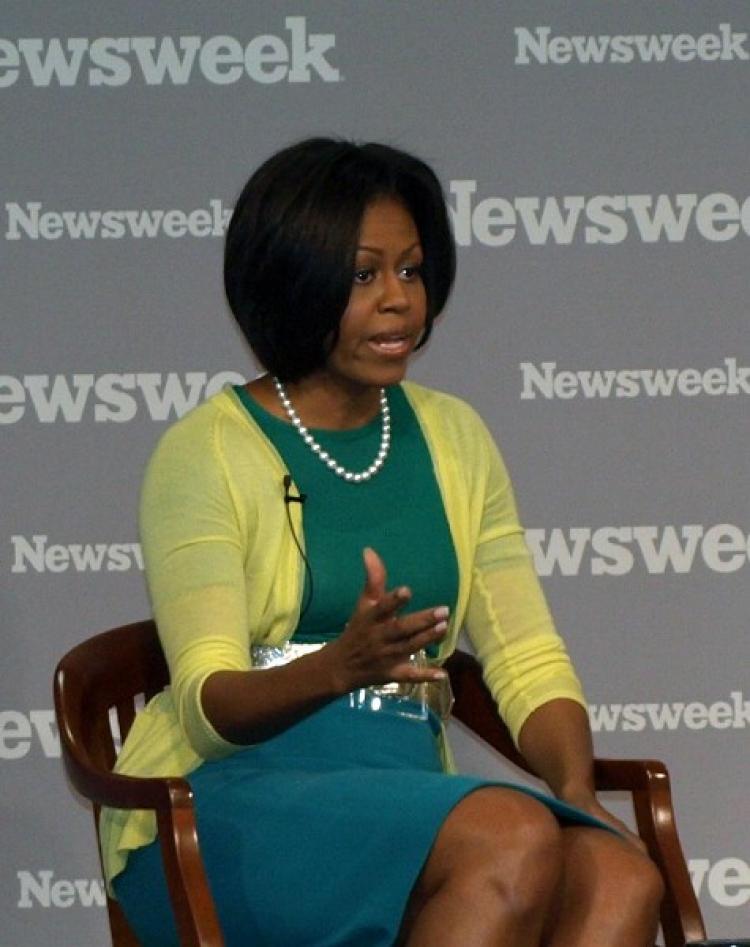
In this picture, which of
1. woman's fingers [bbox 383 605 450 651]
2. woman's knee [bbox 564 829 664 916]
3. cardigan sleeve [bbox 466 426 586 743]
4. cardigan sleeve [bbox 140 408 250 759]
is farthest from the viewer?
cardigan sleeve [bbox 466 426 586 743]

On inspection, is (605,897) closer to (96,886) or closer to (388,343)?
(388,343)

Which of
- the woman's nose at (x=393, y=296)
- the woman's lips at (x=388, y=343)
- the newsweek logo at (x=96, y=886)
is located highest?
the woman's nose at (x=393, y=296)

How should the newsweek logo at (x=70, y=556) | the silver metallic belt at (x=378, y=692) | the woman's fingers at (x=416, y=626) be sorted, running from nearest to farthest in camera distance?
the woman's fingers at (x=416, y=626) < the silver metallic belt at (x=378, y=692) < the newsweek logo at (x=70, y=556)

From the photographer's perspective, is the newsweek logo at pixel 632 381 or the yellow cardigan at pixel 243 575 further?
the newsweek logo at pixel 632 381

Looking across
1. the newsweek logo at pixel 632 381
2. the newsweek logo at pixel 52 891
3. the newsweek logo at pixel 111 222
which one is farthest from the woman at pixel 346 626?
the newsweek logo at pixel 52 891

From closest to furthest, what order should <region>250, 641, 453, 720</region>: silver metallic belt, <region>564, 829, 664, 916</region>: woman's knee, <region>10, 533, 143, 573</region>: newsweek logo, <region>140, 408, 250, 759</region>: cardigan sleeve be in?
<region>564, 829, 664, 916</region>: woman's knee < <region>140, 408, 250, 759</region>: cardigan sleeve < <region>250, 641, 453, 720</region>: silver metallic belt < <region>10, 533, 143, 573</region>: newsweek logo

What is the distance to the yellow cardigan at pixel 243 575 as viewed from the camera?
2232 millimetres

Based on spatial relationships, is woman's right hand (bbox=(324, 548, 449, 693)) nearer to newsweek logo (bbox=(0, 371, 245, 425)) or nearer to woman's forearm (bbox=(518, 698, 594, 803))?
woman's forearm (bbox=(518, 698, 594, 803))

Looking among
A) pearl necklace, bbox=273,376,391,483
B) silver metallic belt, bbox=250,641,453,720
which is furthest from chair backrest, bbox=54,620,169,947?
pearl necklace, bbox=273,376,391,483

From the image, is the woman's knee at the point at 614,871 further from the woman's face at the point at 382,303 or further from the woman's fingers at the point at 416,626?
the woman's face at the point at 382,303

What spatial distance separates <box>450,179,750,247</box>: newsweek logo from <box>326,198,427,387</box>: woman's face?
0.96 meters

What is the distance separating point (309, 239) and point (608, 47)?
125 cm

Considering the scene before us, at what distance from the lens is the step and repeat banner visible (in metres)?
3.32

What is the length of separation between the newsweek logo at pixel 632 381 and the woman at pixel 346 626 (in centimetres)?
77
